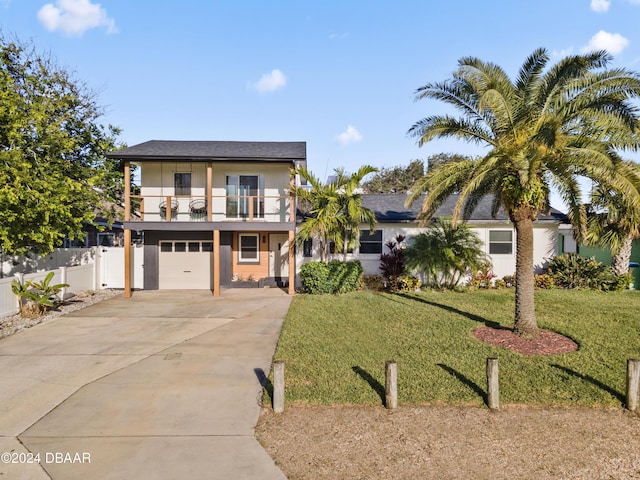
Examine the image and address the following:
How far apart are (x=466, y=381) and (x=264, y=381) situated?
11.6 ft

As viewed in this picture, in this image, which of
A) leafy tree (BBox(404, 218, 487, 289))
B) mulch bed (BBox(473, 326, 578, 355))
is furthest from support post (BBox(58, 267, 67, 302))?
mulch bed (BBox(473, 326, 578, 355))

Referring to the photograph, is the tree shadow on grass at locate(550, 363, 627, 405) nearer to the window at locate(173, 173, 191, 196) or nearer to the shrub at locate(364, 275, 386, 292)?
the shrub at locate(364, 275, 386, 292)

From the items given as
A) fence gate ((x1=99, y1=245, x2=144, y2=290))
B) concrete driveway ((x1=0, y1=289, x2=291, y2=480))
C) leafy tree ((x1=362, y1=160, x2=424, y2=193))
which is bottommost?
concrete driveway ((x1=0, y1=289, x2=291, y2=480))

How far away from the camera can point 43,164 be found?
1334cm

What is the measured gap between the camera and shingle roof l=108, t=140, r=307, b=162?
1476 centimetres

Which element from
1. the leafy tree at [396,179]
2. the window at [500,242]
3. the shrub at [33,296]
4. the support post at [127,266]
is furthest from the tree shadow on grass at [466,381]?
the leafy tree at [396,179]

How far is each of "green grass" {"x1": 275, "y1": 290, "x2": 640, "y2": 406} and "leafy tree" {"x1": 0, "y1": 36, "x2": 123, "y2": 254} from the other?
Result: 877 cm

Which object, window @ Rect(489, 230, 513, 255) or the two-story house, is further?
window @ Rect(489, 230, 513, 255)

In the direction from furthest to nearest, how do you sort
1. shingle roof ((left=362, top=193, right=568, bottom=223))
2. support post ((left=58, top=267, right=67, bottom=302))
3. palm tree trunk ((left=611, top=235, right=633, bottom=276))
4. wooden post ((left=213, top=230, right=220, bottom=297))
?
shingle roof ((left=362, top=193, right=568, bottom=223))
palm tree trunk ((left=611, top=235, right=633, bottom=276))
wooden post ((left=213, top=230, right=220, bottom=297))
support post ((left=58, top=267, right=67, bottom=302))

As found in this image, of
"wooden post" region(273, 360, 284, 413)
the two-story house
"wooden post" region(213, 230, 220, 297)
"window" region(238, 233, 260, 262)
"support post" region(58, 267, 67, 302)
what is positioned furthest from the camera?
"window" region(238, 233, 260, 262)

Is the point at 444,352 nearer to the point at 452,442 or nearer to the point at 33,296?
the point at 452,442

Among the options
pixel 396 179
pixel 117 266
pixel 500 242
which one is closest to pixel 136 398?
pixel 117 266

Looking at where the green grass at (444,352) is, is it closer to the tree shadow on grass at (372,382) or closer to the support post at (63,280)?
the tree shadow on grass at (372,382)

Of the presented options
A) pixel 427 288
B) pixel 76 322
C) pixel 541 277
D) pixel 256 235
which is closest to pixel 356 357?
pixel 76 322
